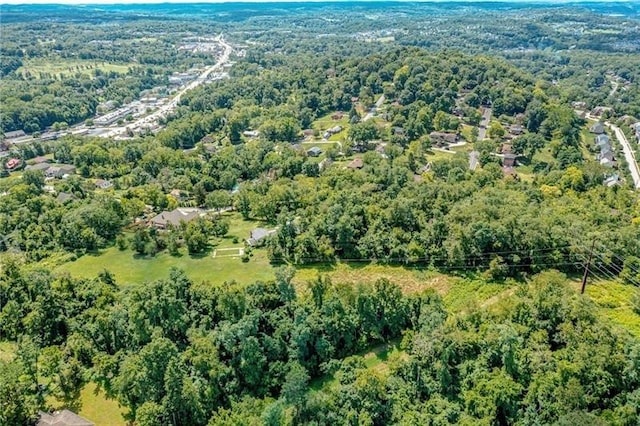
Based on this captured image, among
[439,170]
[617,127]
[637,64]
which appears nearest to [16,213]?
[439,170]

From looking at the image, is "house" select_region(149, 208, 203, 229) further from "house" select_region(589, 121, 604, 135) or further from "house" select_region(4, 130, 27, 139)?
"house" select_region(589, 121, 604, 135)

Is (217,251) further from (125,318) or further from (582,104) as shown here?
(582,104)

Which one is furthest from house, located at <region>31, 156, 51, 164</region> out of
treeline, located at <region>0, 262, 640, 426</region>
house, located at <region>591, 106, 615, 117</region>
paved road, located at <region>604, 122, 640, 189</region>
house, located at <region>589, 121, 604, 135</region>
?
house, located at <region>591, 106, 615, 117</region>

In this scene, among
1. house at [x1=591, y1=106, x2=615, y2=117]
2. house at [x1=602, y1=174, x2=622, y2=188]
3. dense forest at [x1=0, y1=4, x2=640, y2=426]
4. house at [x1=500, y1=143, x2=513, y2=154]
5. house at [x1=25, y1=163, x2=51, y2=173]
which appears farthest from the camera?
house at [x1=591, y1=106, x2=615, y2=117]

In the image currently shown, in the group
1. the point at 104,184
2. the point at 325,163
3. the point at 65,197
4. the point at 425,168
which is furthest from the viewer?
the point at 325,163

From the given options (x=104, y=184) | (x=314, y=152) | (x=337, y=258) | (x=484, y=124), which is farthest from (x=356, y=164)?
(x=104, y=184)

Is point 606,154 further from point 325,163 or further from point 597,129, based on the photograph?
point 325,163
